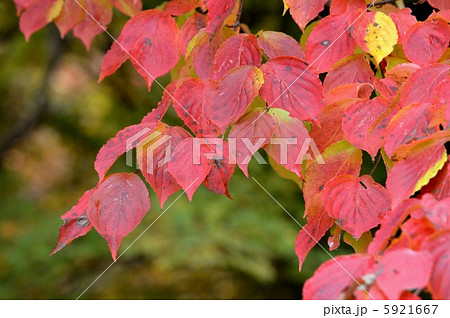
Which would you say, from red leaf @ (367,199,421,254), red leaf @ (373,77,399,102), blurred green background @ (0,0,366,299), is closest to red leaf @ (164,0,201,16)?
red leaf @ (373,77,399,102)

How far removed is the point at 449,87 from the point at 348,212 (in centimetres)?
24

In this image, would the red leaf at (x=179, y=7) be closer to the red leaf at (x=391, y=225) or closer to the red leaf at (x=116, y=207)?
the red leaf at (x=116, y=207)

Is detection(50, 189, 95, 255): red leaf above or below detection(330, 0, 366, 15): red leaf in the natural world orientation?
below

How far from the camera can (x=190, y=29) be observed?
1021mm

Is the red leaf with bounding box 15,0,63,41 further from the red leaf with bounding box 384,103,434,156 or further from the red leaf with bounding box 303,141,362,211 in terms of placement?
the red leaf with bounding box 384,103,434,156

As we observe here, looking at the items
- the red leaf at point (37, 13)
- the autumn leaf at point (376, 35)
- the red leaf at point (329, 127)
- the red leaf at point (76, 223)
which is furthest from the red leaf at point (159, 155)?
the red leaf at point (37, 13)

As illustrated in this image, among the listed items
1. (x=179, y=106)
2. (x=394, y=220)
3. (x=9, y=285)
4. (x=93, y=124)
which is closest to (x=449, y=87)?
(x=394, y=220)

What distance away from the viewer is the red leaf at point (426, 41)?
85 centimetres

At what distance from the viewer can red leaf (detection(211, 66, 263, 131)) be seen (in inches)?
30.2

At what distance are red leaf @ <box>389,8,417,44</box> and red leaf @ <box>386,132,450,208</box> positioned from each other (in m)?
0.30

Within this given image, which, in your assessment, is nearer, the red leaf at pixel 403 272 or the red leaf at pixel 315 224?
the red leaf at pixel 403 272

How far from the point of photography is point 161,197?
0.82 m

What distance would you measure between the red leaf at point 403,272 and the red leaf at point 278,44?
455 millimetres

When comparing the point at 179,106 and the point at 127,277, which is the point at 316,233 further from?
the point at 127,277
